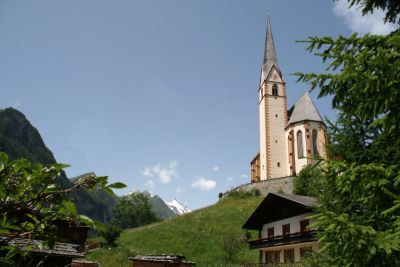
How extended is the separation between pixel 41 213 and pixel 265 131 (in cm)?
5813

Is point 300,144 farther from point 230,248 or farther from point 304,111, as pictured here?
point 230,248

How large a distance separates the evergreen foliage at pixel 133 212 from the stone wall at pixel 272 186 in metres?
31.8

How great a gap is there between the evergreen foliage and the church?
29263mm

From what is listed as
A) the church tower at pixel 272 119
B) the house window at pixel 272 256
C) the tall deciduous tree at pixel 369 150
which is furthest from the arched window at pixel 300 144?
the tall deciduous tree at pixel 369 150

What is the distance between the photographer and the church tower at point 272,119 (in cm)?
5728

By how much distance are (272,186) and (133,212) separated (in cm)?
4030

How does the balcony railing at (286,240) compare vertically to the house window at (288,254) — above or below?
above

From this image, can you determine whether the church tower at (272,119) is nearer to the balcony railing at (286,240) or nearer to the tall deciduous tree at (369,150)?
the balcony railing at (286,240)

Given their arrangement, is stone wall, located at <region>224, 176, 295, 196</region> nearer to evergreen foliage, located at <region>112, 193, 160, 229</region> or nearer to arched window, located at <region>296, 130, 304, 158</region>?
arched window, located at <region>296, 130, 304, 158</region>

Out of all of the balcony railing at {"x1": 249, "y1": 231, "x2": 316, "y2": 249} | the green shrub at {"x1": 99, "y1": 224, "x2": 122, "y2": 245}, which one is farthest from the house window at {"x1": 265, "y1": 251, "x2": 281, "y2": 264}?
the green shrub at {"x1": 99, "y1": 224, "x2": 122, "y2": 245}

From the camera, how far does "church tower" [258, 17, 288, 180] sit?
5728cm

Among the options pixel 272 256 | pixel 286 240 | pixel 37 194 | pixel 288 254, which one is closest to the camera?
pixel 37 194

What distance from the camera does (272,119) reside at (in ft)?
199

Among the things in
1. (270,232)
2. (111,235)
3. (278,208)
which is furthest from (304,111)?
(111,235)
